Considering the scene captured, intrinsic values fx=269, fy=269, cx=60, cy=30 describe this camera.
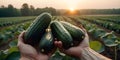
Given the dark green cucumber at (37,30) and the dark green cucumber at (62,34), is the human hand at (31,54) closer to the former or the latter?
the dark green cucumber at (37,30)

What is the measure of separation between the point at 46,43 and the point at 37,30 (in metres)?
0.30

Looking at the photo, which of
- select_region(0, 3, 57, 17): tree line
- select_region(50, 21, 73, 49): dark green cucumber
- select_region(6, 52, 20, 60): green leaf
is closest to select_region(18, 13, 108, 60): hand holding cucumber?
select_region(50, 21, 73, 49): dark green cucumber

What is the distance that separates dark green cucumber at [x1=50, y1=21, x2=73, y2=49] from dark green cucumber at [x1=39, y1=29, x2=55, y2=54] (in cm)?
11

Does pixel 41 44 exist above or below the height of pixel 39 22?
below

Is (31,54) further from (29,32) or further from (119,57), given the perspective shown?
(119,57)

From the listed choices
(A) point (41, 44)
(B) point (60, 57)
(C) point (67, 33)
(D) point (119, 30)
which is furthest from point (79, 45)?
(D) point (119, 30)

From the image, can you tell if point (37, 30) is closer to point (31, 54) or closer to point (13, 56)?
point (31, 54)

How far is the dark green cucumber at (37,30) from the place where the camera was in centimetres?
361

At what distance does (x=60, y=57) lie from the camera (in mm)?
6086

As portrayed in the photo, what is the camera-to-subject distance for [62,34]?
11.7 feet

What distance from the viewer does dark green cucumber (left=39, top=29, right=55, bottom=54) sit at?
3.46 metres

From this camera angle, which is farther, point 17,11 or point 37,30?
point 17,11

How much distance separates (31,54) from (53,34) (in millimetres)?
436

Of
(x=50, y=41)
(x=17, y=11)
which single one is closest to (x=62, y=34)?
(x=50, y=41)
